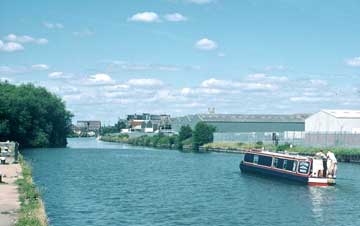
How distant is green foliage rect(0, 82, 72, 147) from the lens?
110438 mm

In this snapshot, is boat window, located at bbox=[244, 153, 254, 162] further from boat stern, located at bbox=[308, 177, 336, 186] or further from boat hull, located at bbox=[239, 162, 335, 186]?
boat stern, located at bbox=[308, 177, 336, 186]

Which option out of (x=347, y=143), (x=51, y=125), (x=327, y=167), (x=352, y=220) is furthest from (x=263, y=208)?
(x=51, y=125)

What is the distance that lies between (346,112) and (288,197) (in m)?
76.2

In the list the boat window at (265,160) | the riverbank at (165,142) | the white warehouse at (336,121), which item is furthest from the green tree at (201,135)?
the boat window at (265,160)

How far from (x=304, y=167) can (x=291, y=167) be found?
2.75m

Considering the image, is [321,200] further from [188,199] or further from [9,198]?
[9,198]

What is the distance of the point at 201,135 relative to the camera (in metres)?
145

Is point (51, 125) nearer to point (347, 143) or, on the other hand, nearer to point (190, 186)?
point (347, 143)

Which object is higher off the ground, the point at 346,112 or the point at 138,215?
the point at 346,112

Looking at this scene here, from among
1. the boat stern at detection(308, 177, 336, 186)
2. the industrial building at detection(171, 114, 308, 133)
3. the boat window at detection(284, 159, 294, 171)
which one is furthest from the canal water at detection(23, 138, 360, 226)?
the industrial building at detection(171, 114, 308, 133)

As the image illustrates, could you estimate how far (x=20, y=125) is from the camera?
114m

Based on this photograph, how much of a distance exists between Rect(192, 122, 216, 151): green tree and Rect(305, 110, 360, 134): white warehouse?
30.0m

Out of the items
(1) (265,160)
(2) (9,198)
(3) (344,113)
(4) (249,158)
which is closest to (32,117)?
(3) (344,113)

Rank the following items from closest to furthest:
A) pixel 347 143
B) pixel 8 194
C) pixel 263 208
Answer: pixel 8 194, pixel 263 208, pixel 347 143
